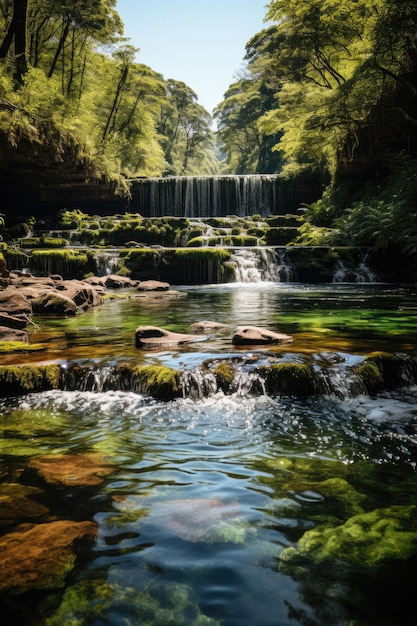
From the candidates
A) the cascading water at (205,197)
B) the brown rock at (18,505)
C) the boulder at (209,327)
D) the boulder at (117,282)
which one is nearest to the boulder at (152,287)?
the boulder at (117,282)

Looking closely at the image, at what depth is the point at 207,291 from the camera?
599 inches

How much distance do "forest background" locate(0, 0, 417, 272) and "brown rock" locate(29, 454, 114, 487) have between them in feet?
41.2

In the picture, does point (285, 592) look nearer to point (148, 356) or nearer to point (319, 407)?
point (319, 407)

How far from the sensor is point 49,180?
24.1 m

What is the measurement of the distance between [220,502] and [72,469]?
1.16 meters

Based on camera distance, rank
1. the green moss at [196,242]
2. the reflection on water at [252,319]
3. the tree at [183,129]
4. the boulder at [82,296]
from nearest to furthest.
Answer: the reflection on water at [252,319]
the boulder at [82,296]
the green moss at [196,242]
the tree at [183,129]

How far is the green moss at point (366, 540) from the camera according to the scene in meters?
2.44

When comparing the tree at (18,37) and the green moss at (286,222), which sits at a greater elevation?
the tree at (18,37)

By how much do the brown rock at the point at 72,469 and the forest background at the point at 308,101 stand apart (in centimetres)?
1257

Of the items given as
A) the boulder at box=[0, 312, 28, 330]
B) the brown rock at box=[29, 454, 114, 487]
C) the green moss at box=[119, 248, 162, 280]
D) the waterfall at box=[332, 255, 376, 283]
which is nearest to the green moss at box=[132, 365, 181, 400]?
the brown rock at box=[29, 454, 114, 487]

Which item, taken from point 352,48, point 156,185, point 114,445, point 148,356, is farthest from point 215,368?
point 156,185

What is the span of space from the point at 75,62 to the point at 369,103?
19174mm

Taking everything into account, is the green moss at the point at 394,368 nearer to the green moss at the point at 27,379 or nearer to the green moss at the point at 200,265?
the green moss at the point at 27,379

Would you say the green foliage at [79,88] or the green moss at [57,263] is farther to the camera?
the green foliage at [79,88]
